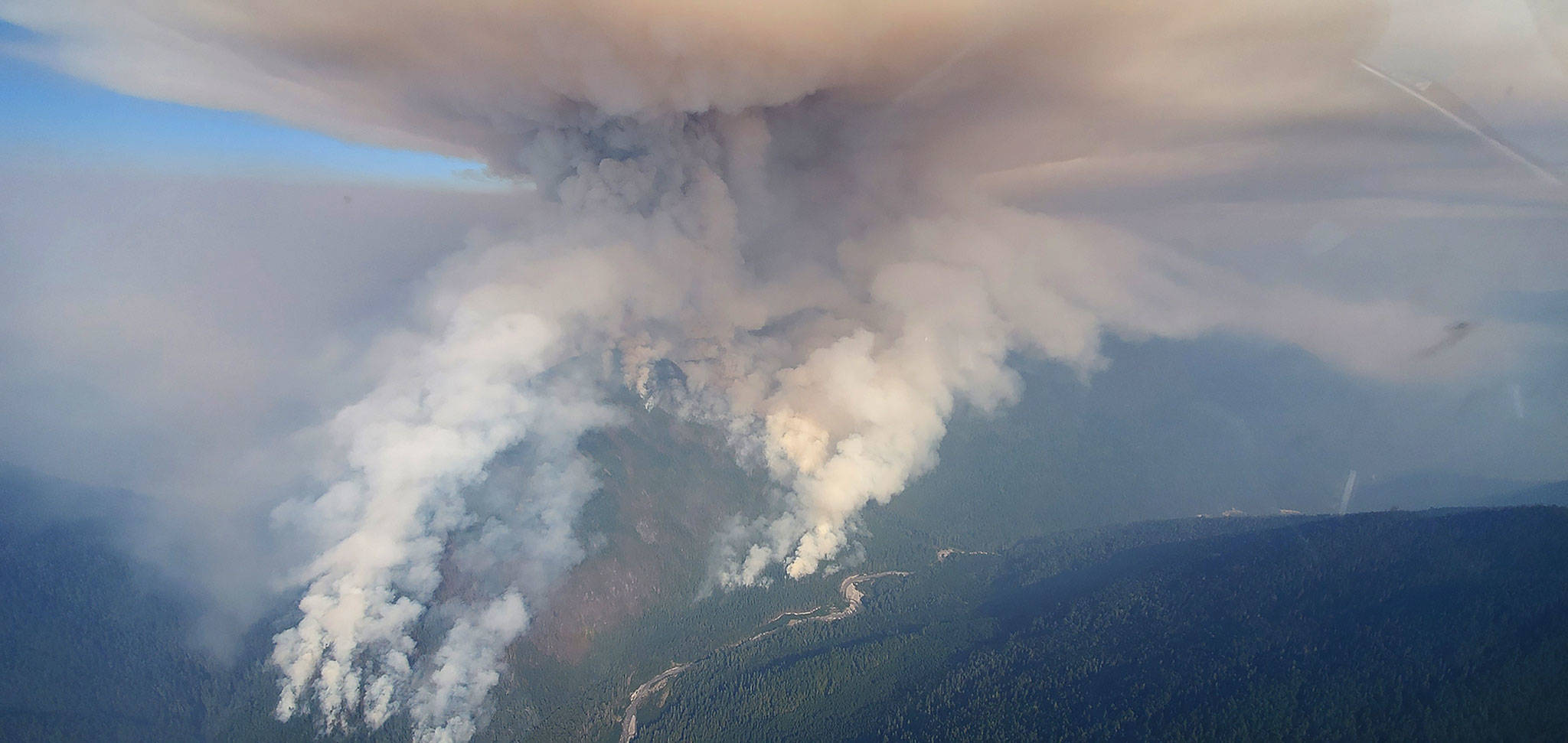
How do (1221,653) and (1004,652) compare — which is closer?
(1221,653)

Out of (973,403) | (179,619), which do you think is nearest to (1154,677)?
(973,403)

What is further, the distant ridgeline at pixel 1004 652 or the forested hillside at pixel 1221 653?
the distant ridgeline at pixel 1004 652

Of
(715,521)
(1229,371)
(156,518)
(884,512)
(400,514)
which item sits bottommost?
(1229,371)

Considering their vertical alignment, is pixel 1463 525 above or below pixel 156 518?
below

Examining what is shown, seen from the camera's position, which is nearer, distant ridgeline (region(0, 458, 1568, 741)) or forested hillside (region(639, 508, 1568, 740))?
forested hillside (region(639, 508, 1568, 740))

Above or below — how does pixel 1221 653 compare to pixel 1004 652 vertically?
below

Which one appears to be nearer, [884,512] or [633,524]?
[633,524]

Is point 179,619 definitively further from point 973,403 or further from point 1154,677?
point 973,403

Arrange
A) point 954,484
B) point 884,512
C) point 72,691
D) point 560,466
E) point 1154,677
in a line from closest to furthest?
point 1154,677 → point 72,691 → point 560,466 → point 884,512 → point 954,484
